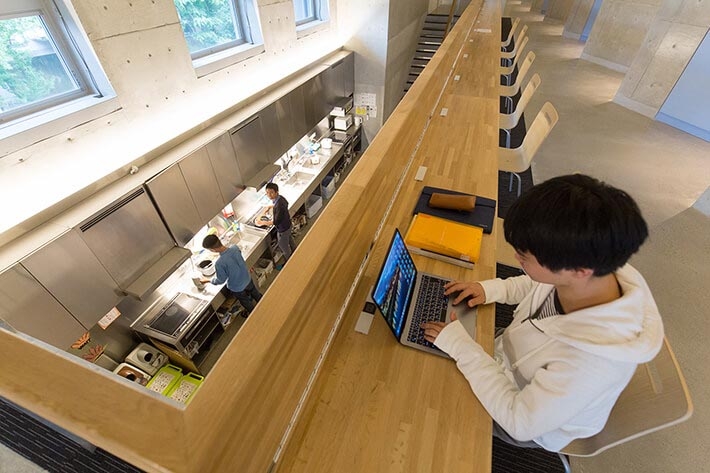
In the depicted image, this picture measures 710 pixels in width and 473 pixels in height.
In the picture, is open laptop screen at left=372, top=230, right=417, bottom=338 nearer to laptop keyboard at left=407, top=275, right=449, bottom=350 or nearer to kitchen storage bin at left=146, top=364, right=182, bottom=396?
laptop keyboard at left=407, top=275, right=449, bottom=350

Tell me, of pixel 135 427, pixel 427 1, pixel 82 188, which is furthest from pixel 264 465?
pixel 427 1

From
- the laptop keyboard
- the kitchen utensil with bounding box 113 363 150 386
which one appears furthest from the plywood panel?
the kitchen utensil with bounding box 113 363 150 386

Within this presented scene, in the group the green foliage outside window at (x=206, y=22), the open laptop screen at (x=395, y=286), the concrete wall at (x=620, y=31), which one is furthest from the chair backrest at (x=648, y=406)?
the concrete wall at (x=620, y=31)

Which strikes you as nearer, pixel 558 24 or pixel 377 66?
pixel 377 66

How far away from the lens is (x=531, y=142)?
9.74 feet

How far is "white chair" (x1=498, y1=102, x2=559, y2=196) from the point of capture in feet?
9.00

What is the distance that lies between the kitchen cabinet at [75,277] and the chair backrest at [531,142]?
355cm

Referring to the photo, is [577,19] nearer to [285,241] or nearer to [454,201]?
[285,241]

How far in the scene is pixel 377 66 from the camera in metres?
6.11

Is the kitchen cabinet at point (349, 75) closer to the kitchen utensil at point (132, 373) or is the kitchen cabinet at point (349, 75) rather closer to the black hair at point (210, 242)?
the black hair at point (210, 242)

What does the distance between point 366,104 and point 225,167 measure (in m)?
4.20

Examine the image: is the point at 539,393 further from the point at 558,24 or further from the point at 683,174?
the point at 558,24

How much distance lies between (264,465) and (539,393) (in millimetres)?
853

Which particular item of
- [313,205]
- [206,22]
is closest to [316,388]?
[206,22]
